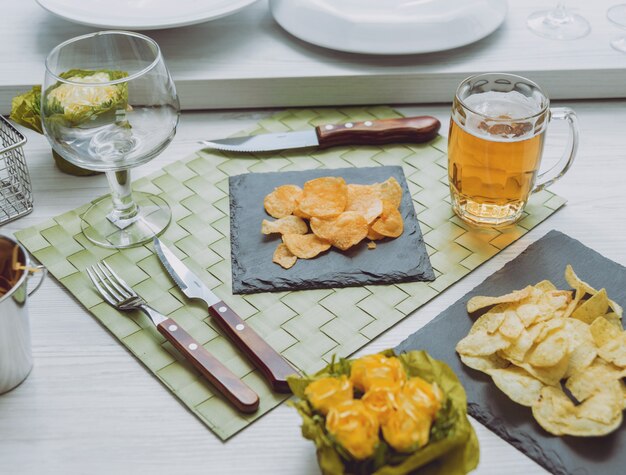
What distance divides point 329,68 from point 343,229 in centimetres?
41

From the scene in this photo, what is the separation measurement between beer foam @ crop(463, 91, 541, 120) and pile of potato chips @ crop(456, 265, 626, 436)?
26 cm

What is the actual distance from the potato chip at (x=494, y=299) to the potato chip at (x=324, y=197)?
0.21 meters

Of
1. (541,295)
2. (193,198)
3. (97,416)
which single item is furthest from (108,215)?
(541,295)

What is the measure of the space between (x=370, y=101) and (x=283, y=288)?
0.47 metres

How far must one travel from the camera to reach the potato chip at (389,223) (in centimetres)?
104

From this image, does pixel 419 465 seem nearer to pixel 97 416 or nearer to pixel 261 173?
pixel 97 416

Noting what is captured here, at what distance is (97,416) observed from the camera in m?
0.84

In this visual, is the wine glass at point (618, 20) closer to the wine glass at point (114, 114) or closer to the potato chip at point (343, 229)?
the potato chip at point (343, 229)

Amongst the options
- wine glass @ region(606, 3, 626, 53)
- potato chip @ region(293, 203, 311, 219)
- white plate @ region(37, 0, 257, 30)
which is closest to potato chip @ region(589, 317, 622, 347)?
potato chip @ region(293, 203, 311, 219)

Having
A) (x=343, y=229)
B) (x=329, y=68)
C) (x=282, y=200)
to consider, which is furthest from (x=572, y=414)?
(x=329, y=68)

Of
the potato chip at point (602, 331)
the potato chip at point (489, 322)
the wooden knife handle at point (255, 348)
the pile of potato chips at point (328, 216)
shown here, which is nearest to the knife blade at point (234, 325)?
the wooden knife handle at point (255, 348)

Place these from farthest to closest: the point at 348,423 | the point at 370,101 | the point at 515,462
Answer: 1. the point at 370,101
2. the point at 515,462
3. the point at 348,423

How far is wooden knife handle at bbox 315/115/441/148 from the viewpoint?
122 centimetres

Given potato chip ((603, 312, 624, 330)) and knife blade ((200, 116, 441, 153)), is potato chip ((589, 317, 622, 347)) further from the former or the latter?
knife blade ((200, 116, 441, 153))
